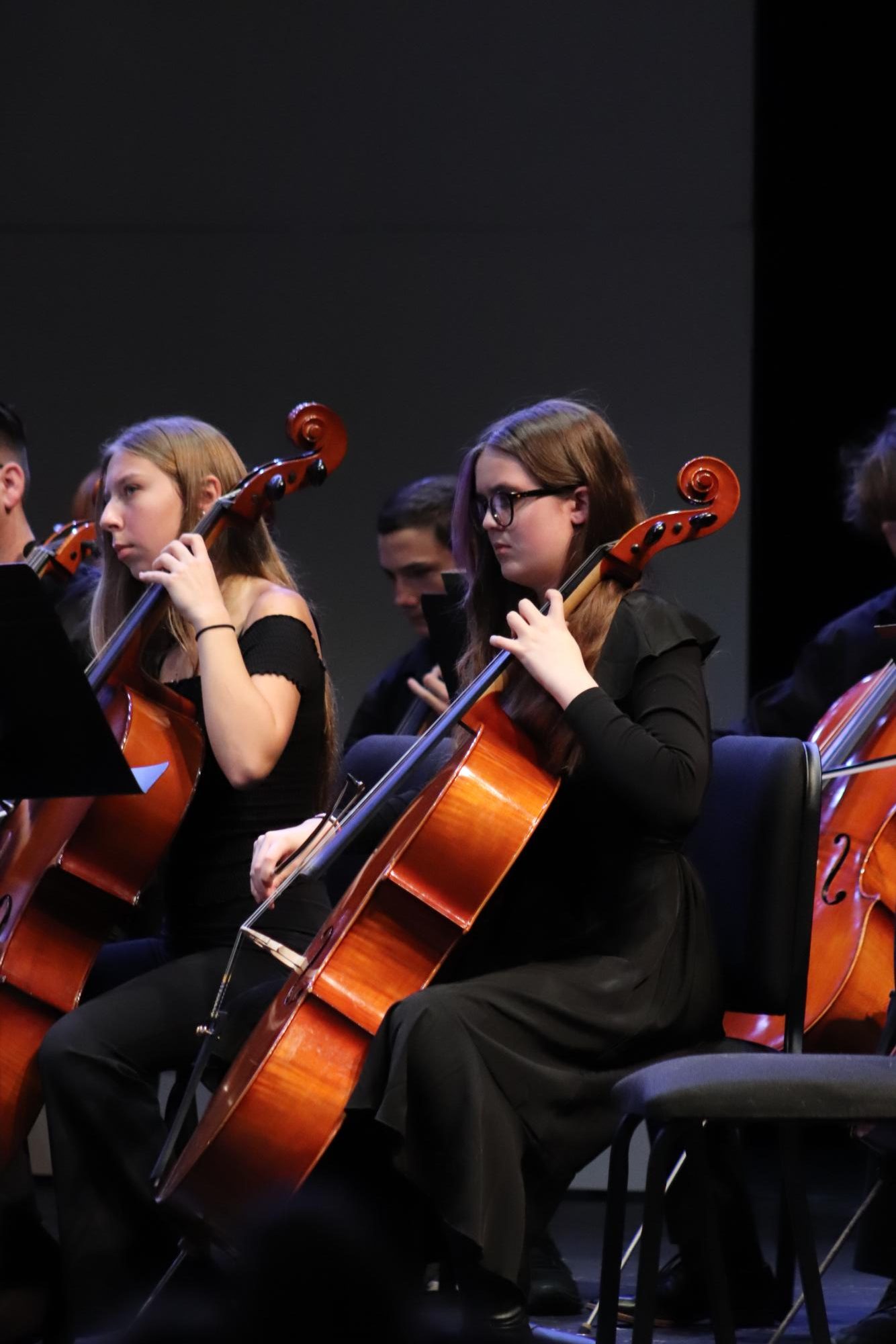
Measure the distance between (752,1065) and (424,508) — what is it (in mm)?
1997

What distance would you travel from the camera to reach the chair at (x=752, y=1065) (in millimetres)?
1614

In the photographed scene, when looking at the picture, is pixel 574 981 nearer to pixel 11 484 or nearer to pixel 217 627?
pixel 217 627

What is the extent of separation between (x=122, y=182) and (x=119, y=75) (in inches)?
10.1

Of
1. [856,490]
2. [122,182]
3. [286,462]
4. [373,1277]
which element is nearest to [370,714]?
[856,490]

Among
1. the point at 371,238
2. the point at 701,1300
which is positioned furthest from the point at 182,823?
the point at 371,238

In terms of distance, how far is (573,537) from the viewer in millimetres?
2252

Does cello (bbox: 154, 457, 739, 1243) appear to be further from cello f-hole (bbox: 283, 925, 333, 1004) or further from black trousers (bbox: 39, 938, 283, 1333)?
black trousers (bbox: 39, 938, 283, 1333)

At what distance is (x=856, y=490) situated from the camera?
315cm

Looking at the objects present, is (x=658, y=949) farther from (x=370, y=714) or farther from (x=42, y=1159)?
(x=42, y=1159)

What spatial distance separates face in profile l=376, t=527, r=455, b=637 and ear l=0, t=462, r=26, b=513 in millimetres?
739

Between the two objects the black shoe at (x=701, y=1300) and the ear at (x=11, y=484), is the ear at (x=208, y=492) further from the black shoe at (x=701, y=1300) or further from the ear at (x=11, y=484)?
the black shoe at (x=701, y=1300)

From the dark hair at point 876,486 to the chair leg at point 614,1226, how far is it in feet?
5.30

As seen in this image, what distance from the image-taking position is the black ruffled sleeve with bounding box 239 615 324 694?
7.85 feet

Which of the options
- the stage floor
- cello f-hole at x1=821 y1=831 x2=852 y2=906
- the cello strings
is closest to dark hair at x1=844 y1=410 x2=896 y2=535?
the cello strings
